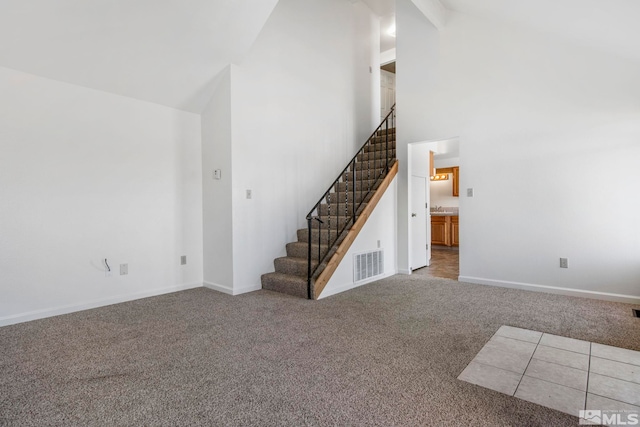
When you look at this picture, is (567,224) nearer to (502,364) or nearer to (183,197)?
(502,364)

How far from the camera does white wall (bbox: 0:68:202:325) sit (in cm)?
313

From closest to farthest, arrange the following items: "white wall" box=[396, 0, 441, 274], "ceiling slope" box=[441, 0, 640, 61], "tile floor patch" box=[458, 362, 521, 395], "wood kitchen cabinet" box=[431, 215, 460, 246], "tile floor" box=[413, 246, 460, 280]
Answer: "tile floor patch" box=[458, 362, 521, 395], "ceiling slope" box=[441, 0, 640, 61], "white wall" box=[396, 0, 441, 274], "tile floor" box=[413, 246, 460, 280], "wood kitchen cabinet" box=[431, 215, 460, 246]

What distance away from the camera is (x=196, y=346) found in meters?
2.54

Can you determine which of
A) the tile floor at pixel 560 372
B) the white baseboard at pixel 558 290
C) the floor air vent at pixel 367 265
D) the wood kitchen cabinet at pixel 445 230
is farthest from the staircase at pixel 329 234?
the wood kitchen cabinet at pixel 445 230

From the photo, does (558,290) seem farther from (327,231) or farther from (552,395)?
(327,231)

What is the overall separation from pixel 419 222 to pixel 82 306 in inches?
197

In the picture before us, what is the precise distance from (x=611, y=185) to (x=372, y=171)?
10.1 feet

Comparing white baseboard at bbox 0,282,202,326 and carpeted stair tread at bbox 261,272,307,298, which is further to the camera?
carpeted stair tread at bbox 261,272,307,298

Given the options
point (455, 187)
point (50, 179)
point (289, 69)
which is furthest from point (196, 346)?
point (455, 187)

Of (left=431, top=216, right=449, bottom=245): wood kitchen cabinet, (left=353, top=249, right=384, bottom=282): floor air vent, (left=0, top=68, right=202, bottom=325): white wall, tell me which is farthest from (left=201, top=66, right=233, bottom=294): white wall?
(left=431, top=216, right=449, bottom=245): wood kitchen cabinet

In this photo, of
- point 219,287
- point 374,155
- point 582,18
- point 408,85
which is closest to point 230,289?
point 219,287

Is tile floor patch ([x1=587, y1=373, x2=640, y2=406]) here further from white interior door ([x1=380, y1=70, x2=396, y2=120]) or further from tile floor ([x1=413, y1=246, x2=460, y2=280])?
white interior door ([x1=380, y1=70, x2=396, y2=120])

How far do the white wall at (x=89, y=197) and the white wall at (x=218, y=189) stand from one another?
6.4 inches

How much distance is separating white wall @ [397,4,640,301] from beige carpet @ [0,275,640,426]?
0.59 metres
